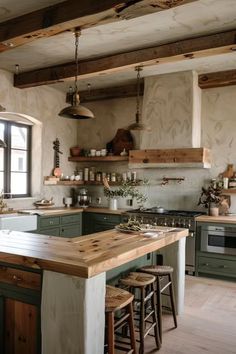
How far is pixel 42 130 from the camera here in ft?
18.9

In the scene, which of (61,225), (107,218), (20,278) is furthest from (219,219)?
(20,278)

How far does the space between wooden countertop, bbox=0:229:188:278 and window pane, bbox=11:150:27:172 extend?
2.81 meters

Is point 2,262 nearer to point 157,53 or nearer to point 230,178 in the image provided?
point 157,53

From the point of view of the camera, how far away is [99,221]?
563 centimetres

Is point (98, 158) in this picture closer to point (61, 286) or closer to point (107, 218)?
point (107, 218)

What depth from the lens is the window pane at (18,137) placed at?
5504 mm

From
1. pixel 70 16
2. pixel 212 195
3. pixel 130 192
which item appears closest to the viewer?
pixel 70 16

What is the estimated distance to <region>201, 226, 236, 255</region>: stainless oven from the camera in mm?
4496

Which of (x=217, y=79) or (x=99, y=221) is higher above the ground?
(x=217, y=79)

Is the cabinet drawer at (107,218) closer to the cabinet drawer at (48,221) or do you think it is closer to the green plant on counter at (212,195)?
the cabinet drawer at (48,221)

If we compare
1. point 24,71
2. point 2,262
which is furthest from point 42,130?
point 2,262

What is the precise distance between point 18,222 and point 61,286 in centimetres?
285

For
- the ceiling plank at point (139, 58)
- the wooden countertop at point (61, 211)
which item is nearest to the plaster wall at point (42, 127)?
the ceiling plank at point (139, 58)

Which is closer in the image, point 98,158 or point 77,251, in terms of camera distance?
point 77,251
